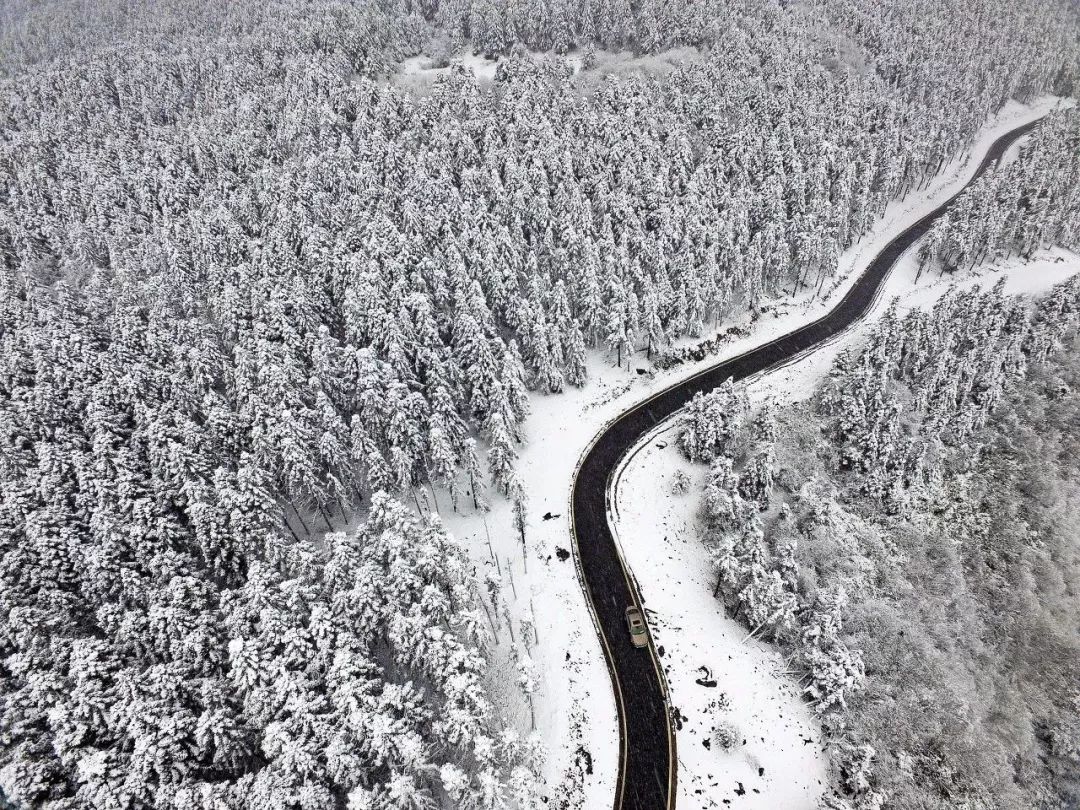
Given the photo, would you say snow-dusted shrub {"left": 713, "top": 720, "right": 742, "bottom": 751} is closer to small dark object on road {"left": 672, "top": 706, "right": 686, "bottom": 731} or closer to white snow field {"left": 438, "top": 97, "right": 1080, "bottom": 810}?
white snow field {"left": 438, "top": 97, "right": 1080, "bottom": 810}

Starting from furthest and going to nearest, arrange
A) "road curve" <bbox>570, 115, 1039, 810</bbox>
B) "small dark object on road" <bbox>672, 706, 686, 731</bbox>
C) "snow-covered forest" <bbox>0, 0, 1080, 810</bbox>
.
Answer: "small dark object on road" <bbox>672, 706, 686, 731</bbox>, "road curve" <bbox>570, 115, 1039, 810</bbox>, "snow-covered forest" <bbox>0, 0, 1080, 810</bbox>

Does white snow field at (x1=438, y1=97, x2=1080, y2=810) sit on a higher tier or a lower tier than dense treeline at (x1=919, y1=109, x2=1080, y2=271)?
lower

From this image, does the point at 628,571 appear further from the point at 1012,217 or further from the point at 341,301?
the point at 1012,217

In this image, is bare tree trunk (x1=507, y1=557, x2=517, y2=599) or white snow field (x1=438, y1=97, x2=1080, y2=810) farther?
bare tree trunk (x1=507, y1=557, x2=517, y2=599)

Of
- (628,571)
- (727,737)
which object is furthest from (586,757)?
(628,571)

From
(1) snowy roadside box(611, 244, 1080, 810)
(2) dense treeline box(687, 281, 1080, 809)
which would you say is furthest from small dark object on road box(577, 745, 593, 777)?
(2) dense treeline box(687, 281, 1080, 809)

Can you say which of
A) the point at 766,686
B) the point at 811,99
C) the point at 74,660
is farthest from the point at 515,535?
the point at 811,99
